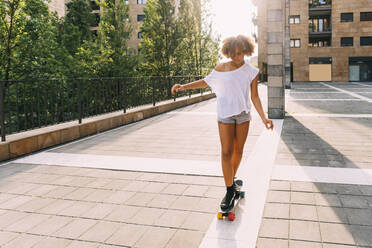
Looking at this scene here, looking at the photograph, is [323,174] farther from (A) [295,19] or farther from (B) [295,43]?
(A) [295,19]

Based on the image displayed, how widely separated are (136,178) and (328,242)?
2.72 metres

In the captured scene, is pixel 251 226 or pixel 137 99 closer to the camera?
pixel 251 226

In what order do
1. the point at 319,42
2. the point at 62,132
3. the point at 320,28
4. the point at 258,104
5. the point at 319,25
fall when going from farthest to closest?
the point at 319,42 → the point at 319,25 → the point at 320,28 → the point at 62,132 → the point at 258,104

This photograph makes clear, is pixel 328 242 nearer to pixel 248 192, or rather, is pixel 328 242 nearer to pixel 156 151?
pixel 248 192

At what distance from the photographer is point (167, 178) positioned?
16.0ft

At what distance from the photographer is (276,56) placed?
11.0m

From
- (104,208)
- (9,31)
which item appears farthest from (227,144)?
(9,31)

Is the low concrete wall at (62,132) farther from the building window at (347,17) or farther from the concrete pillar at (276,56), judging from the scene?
the building window at (347,17)

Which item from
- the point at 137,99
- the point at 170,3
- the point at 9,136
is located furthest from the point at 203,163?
the point at 170,3

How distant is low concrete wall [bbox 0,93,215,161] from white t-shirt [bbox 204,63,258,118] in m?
4.34

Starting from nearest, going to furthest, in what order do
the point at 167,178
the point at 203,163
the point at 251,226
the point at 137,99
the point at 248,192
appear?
the point at 251,226
the point at 248,192
the point at 167,178
the point at 203,163
the point at 137,99

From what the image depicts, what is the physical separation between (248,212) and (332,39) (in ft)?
160

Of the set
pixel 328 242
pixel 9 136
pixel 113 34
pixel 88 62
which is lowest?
pixel 328 242

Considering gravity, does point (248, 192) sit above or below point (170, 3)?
below
